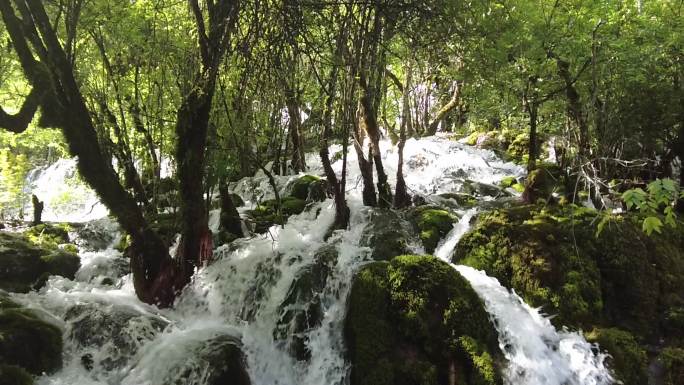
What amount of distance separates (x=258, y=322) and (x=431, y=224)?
382 centimetres

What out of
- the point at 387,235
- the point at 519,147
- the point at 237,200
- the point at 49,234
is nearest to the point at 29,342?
the point at 387,235

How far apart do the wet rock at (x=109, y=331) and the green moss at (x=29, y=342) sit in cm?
27

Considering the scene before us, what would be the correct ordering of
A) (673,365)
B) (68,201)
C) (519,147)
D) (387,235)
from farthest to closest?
(519,147), (68,201), (387,235), (673,365)

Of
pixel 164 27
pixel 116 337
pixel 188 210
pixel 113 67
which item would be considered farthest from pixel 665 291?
pixel 113 67

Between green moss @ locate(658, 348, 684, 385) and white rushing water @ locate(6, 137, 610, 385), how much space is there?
0.72m

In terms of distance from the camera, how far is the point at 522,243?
6871mm

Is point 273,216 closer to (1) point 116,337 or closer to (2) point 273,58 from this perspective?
(1) point 116,337

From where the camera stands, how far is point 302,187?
12.7 metres

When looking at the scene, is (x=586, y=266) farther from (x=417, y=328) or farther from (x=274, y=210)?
(x=274, y=210)

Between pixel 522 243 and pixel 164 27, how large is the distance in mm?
8668

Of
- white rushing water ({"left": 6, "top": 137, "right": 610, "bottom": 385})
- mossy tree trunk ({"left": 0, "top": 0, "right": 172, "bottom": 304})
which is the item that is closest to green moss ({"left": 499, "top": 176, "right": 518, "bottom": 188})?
white rushing water ({"left": 6, "top": 137, "right": 610, "bottom": 385})

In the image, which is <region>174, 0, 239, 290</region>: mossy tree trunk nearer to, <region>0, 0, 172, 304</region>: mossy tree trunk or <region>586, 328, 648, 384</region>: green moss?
<region>0, 0, 172, 304</region>: mossy tree trunk

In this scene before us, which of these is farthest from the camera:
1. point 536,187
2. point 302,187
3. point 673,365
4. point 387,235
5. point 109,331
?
point 302,187

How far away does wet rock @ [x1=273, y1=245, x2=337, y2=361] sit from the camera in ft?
20.5
